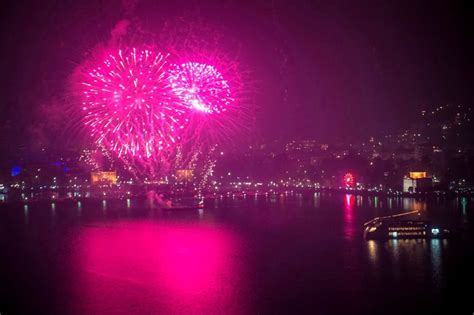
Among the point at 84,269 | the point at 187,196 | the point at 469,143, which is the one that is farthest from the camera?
the point at 469,143

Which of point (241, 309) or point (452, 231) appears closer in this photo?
point (241, 309)

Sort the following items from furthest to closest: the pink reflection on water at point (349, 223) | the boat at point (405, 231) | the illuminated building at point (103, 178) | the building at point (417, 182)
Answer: the illuminated building at point (103, 178), the building at point (417, 182), the pink reflection on water at point (349, 223), the boat at point (405, 231)

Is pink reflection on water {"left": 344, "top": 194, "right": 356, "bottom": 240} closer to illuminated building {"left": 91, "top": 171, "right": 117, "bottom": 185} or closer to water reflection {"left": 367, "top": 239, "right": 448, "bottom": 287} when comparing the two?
water reflection {"left": 367, "top": 239, "right": 448, "bottom": 287}

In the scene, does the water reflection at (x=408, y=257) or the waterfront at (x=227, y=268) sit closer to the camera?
the waterfront at (x=227, y=268)

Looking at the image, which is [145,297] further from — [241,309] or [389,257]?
[389,257]

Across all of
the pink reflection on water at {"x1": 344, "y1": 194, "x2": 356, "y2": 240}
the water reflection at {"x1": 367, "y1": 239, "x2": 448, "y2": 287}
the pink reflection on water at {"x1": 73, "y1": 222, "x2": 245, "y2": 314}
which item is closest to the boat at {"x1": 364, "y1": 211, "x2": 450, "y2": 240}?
the water reflection at {"x1": 367, "y1": 239, "x2": 448, "y2": 287}

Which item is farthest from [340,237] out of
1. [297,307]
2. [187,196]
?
[187,196]

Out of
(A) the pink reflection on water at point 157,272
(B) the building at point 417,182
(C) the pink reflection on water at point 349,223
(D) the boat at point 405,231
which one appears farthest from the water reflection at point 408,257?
(B) the building at point 417,182

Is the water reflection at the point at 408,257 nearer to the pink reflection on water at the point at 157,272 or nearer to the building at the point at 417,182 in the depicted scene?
the pink reflection on water at the point at 157,272
